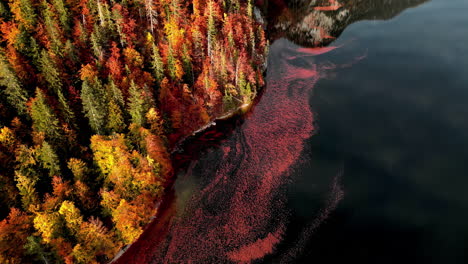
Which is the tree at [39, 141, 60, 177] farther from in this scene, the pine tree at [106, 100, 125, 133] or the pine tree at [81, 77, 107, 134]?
the pine tree at [106, 100, 125, 133]

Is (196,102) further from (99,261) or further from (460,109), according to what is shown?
(460,109)

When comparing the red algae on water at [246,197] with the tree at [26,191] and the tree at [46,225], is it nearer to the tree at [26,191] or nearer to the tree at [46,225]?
the tree at [46,225]

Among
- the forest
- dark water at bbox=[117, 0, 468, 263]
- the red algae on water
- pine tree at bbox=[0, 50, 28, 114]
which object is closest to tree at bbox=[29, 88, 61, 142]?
the forest

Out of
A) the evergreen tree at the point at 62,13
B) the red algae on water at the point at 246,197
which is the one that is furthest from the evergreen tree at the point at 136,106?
the evergreen tree at the point at 62,13

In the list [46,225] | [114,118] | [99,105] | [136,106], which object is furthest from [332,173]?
[46,225]

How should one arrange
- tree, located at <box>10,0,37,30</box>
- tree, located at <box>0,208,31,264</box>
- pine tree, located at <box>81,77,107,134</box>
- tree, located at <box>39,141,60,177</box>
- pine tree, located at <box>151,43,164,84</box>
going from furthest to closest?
pine tree, located at <box>151,43,164,84</box> < tree, located at <box>10,0,37,30</box> < pine tree, located at <box>81,77,107,134</box> < tree, located at <box>39,141,60,177</box> < tree, located at <box>0,208,31,264</box>
